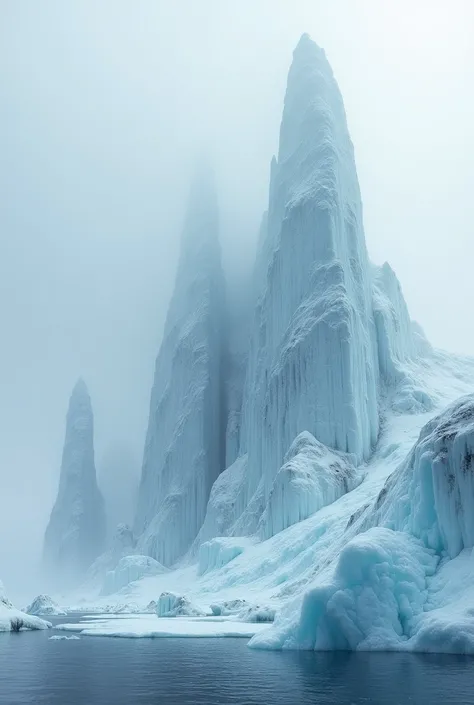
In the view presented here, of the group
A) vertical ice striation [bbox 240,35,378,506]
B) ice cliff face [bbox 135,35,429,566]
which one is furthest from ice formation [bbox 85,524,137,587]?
vertical ice striation [bbox 240,35,378,506]

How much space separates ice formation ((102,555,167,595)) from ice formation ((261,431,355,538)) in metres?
25.5

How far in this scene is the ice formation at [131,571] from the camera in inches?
3027

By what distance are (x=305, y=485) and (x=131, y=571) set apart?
34.2 m

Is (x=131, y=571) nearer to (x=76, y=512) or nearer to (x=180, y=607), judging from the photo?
(x=180, y=607)

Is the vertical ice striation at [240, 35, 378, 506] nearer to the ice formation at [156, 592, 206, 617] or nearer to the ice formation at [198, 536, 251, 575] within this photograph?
the ice formation at [198, 536, 251, 575]

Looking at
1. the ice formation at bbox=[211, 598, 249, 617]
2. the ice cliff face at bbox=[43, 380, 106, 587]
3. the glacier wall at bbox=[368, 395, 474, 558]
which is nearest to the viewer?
the glacier wall at bbox=[368, 395, 474, 558]

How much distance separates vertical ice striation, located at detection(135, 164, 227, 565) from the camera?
92.9 metres

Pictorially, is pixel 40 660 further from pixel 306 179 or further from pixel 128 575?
pixel 306 179

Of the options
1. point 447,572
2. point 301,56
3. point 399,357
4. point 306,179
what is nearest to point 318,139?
point 306,179

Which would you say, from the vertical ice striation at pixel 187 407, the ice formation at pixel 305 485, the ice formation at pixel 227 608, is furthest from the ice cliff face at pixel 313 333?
the ice formation at pixel 227 608

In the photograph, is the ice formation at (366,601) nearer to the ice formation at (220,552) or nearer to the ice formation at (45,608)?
the ice formation at (220,552)

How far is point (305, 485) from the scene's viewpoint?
5219cm

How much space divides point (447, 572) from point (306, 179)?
63.7 m

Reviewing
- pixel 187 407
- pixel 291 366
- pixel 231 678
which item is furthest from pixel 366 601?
pixel 187 407
